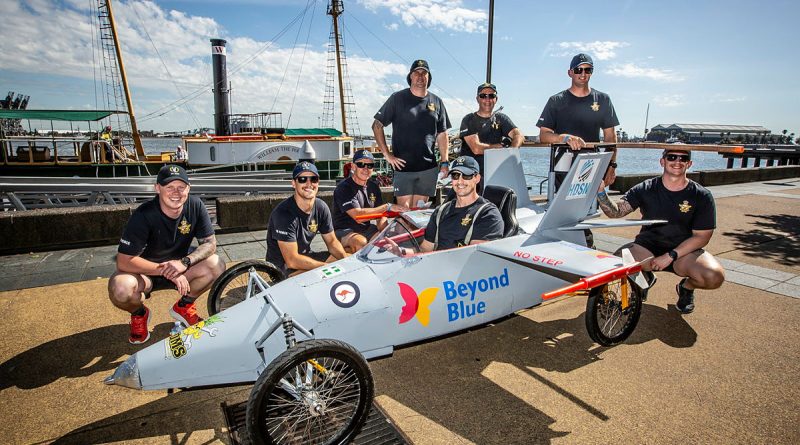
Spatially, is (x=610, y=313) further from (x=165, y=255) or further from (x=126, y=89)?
(x=126, y=89)

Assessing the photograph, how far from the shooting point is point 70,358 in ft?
12.7

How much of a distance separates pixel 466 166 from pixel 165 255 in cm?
316

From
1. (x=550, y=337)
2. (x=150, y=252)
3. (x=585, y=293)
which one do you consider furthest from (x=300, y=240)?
(x=585, y=293)

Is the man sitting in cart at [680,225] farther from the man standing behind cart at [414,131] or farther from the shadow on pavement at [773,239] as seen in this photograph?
the shadow on pavement at [773,239]

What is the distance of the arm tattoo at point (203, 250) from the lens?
430 centimetres

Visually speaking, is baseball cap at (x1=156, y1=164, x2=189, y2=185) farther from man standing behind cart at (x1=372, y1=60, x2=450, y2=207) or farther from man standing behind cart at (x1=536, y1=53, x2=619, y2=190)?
man standing behind cart at (x1=536, y1=53, x2=619, y2=190)

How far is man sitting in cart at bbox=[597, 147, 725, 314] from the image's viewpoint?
4781mm

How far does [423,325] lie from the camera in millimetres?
3383

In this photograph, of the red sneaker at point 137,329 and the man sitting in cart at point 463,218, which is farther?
the red sneaker at point 137,329

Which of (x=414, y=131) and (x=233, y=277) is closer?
(x=233, y=277)

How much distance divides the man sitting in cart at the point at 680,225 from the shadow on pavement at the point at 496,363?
1.73 feet

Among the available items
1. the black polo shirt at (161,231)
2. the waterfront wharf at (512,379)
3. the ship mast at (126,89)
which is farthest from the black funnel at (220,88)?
the black polo shirt at (161,231)

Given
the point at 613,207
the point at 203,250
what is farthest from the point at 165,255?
the point at 613,207

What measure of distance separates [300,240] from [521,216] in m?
2.45
